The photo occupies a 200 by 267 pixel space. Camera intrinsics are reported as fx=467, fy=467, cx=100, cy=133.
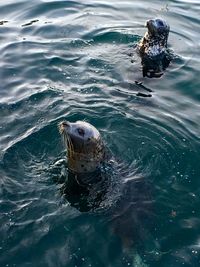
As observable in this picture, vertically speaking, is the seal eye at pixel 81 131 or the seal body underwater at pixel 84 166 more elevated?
the seal eye at pixel 81 131

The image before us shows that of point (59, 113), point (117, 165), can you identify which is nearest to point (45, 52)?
point (59, 113)

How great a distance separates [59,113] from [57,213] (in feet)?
8.64

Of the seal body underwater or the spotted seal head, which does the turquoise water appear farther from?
the spotted seal head

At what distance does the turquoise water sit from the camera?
633 cm

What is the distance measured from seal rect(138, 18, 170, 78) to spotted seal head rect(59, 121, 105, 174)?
12.8 feet

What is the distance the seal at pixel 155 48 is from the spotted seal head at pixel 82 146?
12.8 ft

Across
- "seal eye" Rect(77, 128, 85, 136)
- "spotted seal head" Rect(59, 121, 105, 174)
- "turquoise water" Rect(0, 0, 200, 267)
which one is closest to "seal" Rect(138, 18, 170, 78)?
"turquoise water" Rect(0, 0, 200, 267)

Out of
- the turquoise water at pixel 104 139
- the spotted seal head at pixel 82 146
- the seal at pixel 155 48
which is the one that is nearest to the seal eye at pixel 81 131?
the spotted seal head at pixel 82 146

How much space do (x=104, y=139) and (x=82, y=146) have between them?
4.34 ft

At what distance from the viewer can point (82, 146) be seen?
6871 millimetres

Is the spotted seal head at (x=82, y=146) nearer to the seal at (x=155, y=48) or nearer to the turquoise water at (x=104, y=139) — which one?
the turquoise water at (x=104, y=139)

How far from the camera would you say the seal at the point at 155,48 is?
10.6 meters

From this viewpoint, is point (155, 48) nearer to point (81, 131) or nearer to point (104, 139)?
point (104, 139)

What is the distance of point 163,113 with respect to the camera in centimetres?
908
